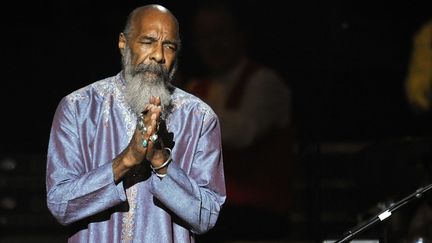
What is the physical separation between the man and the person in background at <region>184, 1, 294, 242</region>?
179 centimetres

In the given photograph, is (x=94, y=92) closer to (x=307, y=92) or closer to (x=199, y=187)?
(x=199, y=187)

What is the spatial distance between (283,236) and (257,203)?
24 centimetres

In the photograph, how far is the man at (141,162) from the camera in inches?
140

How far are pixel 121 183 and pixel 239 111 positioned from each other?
2123 millimetres

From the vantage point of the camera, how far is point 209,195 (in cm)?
368

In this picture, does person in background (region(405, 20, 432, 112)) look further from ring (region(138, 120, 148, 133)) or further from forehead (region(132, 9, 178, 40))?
ring (region(138, 120, 148, 133))

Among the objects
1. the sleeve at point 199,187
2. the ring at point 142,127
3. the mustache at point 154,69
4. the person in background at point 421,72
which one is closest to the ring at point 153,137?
the ring at point 142,127

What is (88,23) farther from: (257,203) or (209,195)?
(209,195)

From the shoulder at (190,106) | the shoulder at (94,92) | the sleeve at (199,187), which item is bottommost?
the sleeve at (199,187)

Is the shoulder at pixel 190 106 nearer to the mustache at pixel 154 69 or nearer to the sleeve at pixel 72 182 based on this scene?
the mustache at pixel 154 69

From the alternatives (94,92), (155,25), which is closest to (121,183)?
(94,92)

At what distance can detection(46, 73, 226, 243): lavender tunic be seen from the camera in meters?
3.57

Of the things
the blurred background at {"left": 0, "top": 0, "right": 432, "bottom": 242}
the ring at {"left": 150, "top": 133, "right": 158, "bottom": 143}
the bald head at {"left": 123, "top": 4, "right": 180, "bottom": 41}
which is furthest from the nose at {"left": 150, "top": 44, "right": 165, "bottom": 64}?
the blurred background at {"left": 0, "top": 0, "right": 432, "bottom": 242}

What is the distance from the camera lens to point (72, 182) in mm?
3604
